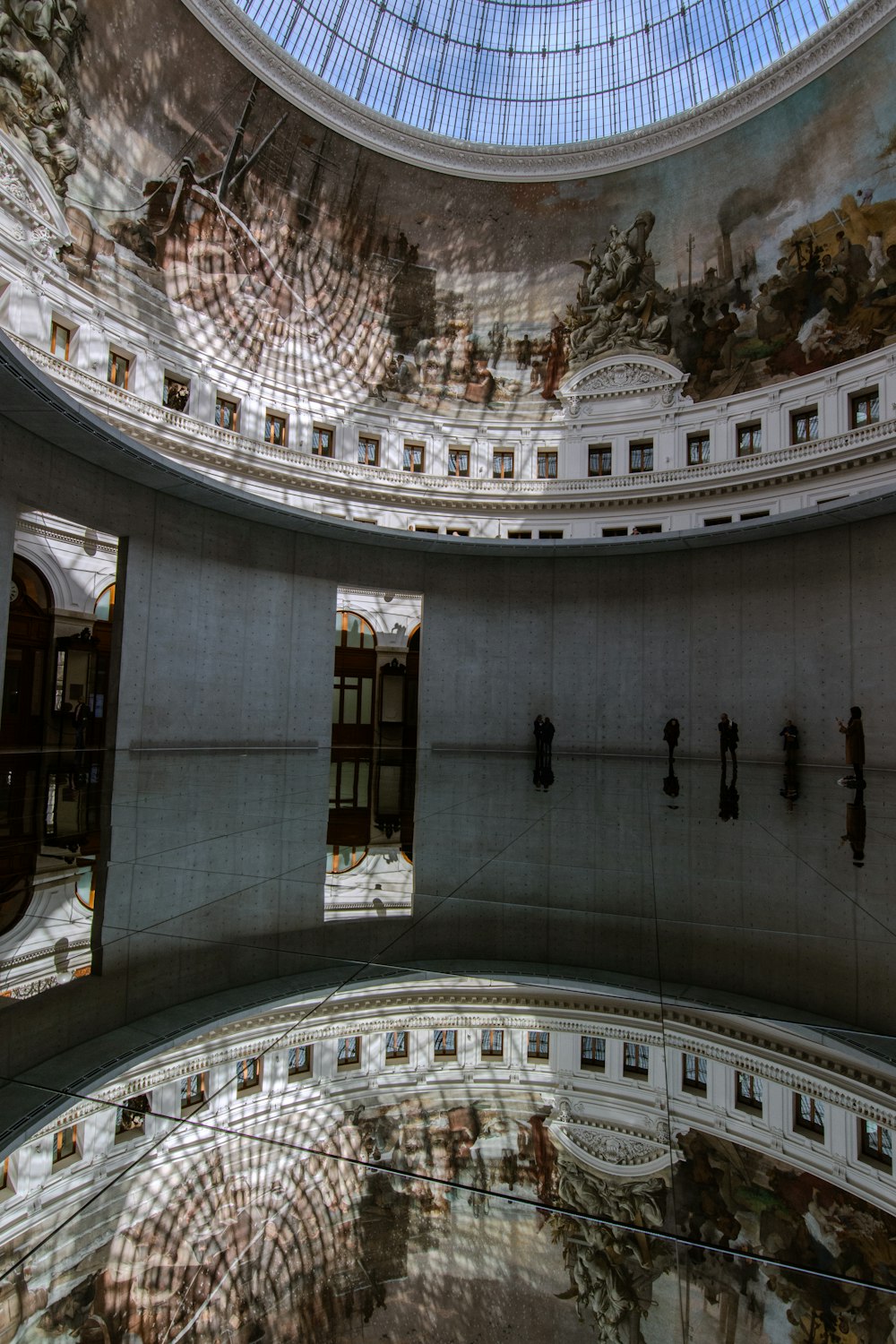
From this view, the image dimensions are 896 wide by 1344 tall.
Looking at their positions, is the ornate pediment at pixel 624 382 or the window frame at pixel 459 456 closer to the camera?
the ornate pediment at pixel 624 382

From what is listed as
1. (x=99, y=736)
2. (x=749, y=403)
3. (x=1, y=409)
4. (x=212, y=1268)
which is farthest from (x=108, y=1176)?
(x=749, y=403)

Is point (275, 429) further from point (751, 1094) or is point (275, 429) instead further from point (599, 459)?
point (751, 1094)

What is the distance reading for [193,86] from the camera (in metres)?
25.8

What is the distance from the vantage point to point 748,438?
102ft

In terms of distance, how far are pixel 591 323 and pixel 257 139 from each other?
14979 mm

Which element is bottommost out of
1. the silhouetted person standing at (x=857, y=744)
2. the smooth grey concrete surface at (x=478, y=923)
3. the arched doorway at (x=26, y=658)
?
the smooth grey concrete surface at (x=478, y=923)

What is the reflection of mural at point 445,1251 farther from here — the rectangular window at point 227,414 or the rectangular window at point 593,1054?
the rectangular window at point 227,414

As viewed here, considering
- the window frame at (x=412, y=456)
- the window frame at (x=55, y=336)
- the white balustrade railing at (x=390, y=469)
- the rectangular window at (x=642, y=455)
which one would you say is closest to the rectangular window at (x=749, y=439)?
the white balustrade railing at (x=390, y=469)

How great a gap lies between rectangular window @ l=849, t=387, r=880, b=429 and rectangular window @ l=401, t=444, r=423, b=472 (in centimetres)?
1727

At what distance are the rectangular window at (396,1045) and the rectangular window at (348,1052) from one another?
12cm

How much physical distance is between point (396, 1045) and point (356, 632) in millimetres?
31940

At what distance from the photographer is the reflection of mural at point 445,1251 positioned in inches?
66.7

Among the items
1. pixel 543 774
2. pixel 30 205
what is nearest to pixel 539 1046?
pixel 543 774

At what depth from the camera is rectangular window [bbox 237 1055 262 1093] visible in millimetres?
2748
